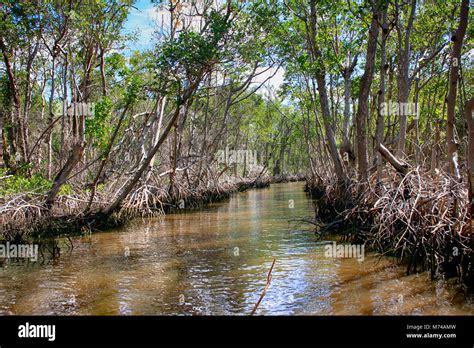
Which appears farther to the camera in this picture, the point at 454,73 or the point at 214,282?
the point at 214,282

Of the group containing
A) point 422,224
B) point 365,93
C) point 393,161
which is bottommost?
point 422,224

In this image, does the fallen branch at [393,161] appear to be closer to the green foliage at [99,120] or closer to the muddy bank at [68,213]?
the green foliage at [99,120]

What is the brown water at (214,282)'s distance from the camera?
4.94 meters

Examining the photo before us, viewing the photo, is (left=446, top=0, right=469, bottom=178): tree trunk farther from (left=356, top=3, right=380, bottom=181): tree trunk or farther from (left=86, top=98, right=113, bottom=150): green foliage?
(left=86, top=98, right=113, bottom=150): green foliage

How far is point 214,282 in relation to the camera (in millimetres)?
6004

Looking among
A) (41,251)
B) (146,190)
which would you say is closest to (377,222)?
(41,251)

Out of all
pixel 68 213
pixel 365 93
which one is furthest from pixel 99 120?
pixel 365 93

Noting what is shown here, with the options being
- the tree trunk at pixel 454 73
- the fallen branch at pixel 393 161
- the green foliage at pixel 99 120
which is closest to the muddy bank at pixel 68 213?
the green foliage at pixel 99 120

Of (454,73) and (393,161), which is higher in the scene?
(454,73)

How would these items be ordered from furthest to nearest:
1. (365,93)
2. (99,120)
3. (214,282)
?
(99,120) < (365,93) < (214,282)

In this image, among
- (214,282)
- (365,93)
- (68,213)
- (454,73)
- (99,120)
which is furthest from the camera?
(68,213)

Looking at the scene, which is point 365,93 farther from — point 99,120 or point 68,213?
point 68,213
